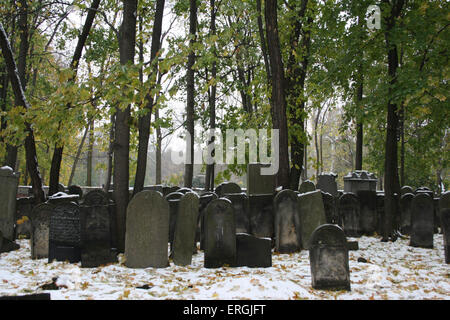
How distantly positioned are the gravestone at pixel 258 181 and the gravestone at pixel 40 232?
16.8 ft

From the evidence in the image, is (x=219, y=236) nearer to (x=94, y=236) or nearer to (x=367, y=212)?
(x=94, y=236)

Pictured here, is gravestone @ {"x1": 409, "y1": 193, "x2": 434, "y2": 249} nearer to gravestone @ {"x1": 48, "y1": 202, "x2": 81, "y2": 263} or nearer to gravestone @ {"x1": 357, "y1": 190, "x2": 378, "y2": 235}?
A: gravestone @ {"x1": 357, "y1": 190, "x2": 378, "y2": 235}

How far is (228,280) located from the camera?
611cm

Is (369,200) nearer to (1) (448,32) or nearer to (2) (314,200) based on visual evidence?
(2) (314,200)

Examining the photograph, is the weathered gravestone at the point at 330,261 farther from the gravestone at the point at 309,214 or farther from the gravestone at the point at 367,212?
the gravestone at the point at 367,212

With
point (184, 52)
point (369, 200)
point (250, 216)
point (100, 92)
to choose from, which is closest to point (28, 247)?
point (100, 92)

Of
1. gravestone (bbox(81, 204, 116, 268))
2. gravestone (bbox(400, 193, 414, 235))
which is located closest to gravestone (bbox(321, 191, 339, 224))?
gravestone (bbox(400, 193, 414, 235))

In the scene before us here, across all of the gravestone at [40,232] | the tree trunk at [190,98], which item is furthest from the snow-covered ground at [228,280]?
the tree trunk at [190,98]

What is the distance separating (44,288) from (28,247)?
4.09 meters

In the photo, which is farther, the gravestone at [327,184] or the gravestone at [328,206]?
the gravestone at [327,184]

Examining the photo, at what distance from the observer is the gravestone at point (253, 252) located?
711 centimetres

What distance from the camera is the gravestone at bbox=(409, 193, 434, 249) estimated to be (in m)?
8.91

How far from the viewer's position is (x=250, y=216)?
9.31 meters

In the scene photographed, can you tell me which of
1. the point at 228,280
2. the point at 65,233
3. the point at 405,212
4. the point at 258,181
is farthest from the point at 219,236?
the point at 405,212
